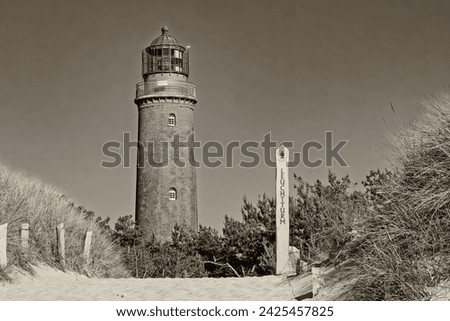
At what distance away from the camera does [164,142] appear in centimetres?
2919

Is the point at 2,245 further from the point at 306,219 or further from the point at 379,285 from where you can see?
the point at 306,219

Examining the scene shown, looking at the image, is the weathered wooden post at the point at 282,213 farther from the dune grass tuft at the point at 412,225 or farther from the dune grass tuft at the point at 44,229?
the dune grass tuft at the point at 44,229

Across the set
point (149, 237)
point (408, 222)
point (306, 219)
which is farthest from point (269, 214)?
point (408, 222)

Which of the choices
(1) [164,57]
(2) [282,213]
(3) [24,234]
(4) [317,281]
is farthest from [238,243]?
(1) [164,57]

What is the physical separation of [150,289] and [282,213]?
2.02 metres

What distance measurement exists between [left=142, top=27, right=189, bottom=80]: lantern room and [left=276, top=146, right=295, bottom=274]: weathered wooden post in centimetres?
1990

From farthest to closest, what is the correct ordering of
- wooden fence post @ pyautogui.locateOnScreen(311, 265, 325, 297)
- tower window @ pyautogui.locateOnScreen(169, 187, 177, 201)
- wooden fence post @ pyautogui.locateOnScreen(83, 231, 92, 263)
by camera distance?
tower window @ pyautogui.locateOnScreen(169, 187, 177, 201)
wooden fence post @ pyautogui.locateOnScreen(83, 231, 92, 263)
wooden fence post @ pyautogui.locateOnScreen(311, 265, 325, 297)

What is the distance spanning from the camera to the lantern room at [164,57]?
30.5 m

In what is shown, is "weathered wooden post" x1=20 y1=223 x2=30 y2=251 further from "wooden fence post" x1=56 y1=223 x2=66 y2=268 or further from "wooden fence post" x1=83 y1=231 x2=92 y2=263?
"wooden fence post" x1=83 y1=231 x2=92 y2=263

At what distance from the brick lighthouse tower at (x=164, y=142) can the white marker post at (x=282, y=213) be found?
58.0ft

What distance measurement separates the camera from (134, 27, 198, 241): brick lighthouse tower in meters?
28.8

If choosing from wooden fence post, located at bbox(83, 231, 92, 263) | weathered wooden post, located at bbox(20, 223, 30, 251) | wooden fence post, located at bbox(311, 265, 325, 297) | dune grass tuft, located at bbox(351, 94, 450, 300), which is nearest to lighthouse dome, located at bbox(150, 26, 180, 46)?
wooden fence post, located at bbox(83, 231, 92, 263)

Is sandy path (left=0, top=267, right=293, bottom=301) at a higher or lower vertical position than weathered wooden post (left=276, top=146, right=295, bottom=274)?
lower
